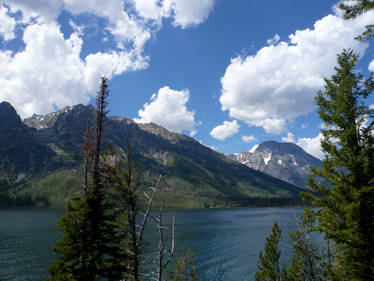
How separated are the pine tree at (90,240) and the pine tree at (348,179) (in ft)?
46.9

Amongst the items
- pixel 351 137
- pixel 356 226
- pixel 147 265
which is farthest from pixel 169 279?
pixel 147 265

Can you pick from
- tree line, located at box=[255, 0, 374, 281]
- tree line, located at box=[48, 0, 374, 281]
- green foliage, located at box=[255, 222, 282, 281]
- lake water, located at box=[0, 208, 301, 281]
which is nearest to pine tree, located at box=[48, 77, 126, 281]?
tree line, located at box=[48, 0, 374, 281]

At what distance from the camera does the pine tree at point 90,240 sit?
15078 mm

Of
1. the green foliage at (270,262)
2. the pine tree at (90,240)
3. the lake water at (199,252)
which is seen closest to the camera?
Result: the pine tree at (90,240)

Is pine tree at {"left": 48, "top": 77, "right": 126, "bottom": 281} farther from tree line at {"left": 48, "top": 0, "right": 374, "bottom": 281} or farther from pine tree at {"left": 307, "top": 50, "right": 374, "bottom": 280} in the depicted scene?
pine tree at {"left": 307, "top": 50, "right": 374, "bottom": 280}

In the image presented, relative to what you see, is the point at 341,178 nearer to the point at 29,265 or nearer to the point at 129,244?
the point at 129,244

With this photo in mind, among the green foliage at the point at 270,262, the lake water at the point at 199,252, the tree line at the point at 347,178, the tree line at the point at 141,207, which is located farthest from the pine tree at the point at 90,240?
the lake water at the point at 199,252

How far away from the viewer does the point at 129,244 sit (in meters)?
17.5

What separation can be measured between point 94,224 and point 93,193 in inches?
Result: 77.4

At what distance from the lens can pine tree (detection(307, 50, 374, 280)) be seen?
16.1m

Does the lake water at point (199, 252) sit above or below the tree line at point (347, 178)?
below

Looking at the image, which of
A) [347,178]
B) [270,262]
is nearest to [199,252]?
[270,262]

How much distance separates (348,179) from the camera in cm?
1747

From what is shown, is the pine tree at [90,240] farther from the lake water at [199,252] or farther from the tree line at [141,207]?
the lake water at [199,252]
